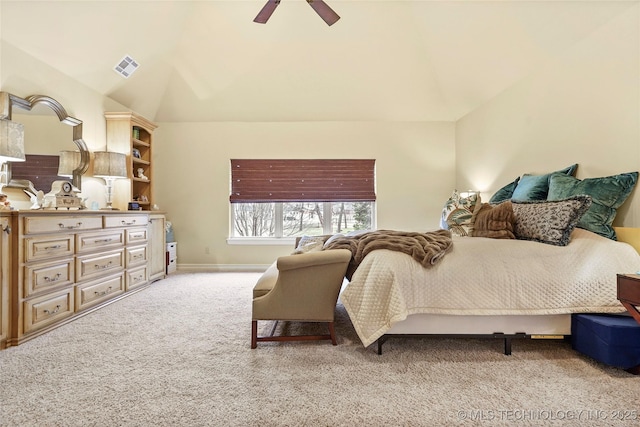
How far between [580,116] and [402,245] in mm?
2237

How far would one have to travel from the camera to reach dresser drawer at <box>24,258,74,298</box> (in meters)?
2.28

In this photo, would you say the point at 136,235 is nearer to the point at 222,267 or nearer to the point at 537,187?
the point at 222,267

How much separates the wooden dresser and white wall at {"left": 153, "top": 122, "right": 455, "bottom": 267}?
1.22 metres

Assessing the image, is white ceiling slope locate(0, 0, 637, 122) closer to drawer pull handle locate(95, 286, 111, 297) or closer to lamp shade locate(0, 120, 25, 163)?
lamp shade locate(0, 120, 25, 163)

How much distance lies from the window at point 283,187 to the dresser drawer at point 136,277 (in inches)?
60.1

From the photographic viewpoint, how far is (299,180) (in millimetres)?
4891

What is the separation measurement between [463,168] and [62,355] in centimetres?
516

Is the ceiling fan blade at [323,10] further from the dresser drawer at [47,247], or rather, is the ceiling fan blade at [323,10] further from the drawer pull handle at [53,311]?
the drawer pull handle at [53,311]

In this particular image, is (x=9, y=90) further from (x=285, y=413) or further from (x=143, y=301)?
(x=285, y=413)

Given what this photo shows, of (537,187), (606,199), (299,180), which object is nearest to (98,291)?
(299,180)

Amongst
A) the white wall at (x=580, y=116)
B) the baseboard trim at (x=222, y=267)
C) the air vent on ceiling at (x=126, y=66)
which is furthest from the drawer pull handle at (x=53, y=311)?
the white wall at (x=580, y=116)

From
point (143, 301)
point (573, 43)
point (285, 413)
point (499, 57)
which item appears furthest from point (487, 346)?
point (143, 301)

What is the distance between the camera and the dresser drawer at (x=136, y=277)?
348 cm

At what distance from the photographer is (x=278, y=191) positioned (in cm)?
488
